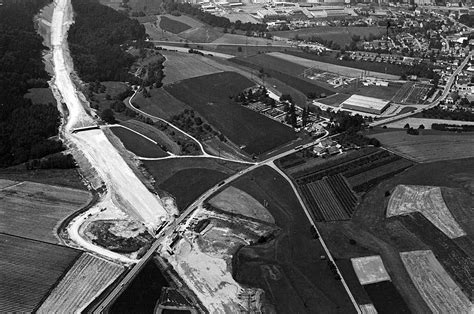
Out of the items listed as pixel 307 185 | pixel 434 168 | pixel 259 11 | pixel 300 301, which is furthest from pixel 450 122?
pixel 259 11

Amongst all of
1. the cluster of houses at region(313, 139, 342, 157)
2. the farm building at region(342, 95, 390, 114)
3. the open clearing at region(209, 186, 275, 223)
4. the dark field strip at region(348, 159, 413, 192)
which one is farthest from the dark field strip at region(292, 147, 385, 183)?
the farm building at region(342, 95, 390, 114)

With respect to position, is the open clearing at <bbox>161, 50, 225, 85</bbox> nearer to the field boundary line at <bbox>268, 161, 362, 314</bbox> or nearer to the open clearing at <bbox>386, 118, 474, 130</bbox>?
the open clearing at <bbox>386, 118, 474, 130</bbox>

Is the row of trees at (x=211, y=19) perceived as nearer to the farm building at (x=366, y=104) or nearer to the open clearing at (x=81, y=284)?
the farm building at (x=366, y=104)

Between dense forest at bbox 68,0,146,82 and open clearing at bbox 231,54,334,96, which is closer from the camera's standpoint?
open clearing at bbox 231,54,334,96

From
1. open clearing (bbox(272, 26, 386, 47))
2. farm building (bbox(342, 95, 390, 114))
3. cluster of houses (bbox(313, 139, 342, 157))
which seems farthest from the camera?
open clearing (bbox(272, 26, 386, 47))

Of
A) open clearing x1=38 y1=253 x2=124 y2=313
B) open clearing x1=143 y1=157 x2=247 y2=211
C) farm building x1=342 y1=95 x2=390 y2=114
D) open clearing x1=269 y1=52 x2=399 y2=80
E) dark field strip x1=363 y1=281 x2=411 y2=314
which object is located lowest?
dark field strip x1=363 y1=281 x2=411 y2=314

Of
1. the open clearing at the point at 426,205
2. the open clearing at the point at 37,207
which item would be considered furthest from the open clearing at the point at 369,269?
the open clearing at the point at 37,207

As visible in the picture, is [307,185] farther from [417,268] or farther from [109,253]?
[109,253]
